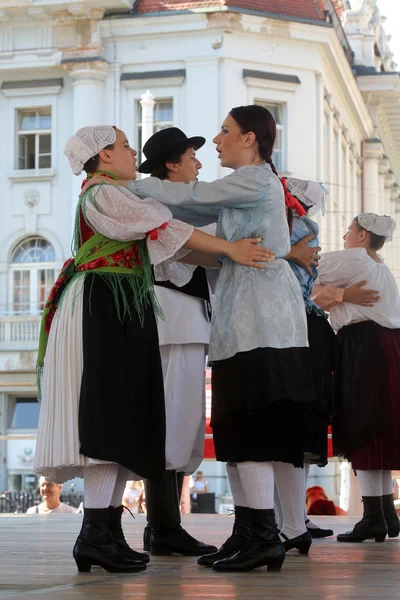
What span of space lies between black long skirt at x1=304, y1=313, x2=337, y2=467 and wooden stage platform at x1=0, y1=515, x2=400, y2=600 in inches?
16.9

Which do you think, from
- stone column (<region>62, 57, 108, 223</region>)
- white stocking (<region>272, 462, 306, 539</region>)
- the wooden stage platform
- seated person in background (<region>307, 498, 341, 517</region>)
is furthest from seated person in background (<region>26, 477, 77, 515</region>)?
stone column (<region>62, 57, 108, 223</region>)

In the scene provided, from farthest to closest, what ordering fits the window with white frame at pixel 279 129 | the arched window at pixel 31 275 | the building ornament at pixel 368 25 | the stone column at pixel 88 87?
the building ornament at pixel 368 25 < the arched window at pixel 31 275 < the window with white frame at pixel 279 129 < the stone column at pixel 88 87

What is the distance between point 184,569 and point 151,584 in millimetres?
591

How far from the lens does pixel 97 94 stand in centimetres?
2533

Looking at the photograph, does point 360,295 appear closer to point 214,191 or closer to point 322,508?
point 214,191

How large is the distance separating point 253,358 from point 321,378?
114 centimetres

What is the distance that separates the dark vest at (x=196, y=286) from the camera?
529cm

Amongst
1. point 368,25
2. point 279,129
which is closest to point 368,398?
point 279,129

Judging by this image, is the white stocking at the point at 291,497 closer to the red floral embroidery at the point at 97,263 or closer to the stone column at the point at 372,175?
the red floral embroidery at the point at 97,263

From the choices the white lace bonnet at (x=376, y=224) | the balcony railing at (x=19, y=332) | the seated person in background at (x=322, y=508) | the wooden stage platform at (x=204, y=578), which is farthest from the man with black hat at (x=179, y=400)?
the balcony railing at (x=19, y=332)

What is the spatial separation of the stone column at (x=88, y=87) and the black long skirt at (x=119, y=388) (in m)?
21.1

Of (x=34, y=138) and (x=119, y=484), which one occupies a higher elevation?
(x=34, y=138)

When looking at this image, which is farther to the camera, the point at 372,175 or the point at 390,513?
the point at 372,175

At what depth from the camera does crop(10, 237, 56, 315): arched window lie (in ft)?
85.5
